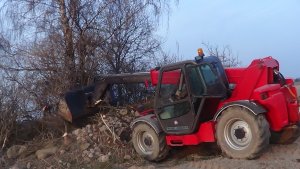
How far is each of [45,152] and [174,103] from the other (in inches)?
139

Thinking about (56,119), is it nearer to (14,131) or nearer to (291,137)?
(14,131)

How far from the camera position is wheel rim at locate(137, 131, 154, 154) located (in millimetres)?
10398

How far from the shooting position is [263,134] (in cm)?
873

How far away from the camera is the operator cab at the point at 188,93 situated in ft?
31.3

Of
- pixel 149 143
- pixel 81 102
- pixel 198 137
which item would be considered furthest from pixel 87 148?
pixel 198 137

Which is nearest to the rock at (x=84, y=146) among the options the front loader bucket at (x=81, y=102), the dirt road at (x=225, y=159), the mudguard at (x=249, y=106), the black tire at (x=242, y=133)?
the front loader bucket at (x=81, y=102)

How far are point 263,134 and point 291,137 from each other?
120 cm

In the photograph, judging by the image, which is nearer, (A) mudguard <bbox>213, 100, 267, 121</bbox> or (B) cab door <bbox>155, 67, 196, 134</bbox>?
(A) mudguard <bbox>213, 100, 267, 121</bbox>

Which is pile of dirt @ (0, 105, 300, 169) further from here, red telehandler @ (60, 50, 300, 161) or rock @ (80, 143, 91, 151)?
red telehandler @ (60, 50, 300, 161)

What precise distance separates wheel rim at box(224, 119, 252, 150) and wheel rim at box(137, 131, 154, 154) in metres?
1.85

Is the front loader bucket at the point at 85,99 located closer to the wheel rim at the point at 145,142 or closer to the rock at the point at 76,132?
Result: the rock at the point at 76,132

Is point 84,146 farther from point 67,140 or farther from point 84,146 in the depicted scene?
point 67,140

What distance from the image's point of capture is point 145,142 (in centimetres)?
1053

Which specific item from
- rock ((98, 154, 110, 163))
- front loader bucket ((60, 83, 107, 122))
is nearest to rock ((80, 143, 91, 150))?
rock ((98, 154, 110, 163))
